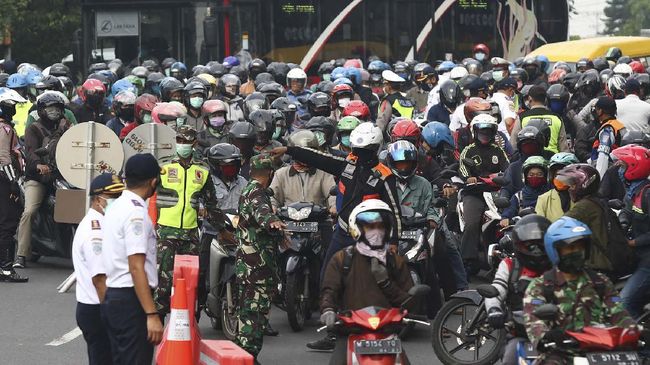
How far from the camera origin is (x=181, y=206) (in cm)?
1273

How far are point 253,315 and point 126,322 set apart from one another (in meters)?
2.68

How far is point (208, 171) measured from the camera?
1291cm

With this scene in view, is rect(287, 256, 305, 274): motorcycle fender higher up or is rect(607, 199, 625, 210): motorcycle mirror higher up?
rect(607, 199, 625, 210): motorcycle mirror

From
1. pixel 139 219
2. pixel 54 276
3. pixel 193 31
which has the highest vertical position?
pixel 193 31

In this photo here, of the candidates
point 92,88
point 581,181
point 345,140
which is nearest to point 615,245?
point 581,181

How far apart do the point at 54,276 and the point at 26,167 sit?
126cm

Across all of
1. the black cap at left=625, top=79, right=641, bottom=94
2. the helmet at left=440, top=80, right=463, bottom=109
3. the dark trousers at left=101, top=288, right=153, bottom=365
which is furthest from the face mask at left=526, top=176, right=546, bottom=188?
the dark trousers at left=101, top=288, right=153, bottom=365

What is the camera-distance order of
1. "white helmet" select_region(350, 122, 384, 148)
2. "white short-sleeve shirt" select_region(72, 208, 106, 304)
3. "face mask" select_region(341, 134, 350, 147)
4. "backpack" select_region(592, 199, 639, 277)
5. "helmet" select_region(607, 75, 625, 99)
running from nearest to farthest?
"white short-sleeve shirt" select_region(72, 208, 106, 304)
"backpack" select_region(592, 199, 639, 277)
"white helmet" select_region(350, 122, 384, 148)
"face mask" select_region(341, 134, 350, 147)
"helmet" select_region(607, 75, 625, 99)

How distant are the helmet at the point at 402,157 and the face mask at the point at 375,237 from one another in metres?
3.48

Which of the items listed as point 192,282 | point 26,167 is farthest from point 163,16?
point 192,282

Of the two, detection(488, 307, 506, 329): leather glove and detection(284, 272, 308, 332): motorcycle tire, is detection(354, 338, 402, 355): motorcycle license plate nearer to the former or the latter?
detection(488, 307, 506, 329): leather glove

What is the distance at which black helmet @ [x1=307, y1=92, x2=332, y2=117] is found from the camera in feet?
61.0

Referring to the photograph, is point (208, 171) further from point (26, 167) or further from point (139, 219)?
point (26, 167)

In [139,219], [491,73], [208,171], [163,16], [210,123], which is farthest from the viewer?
[163,16]
